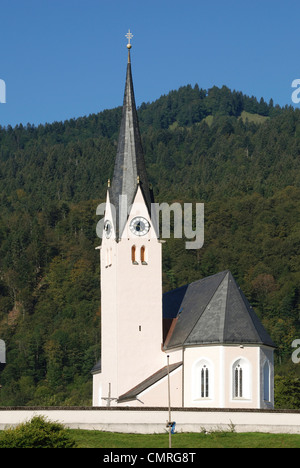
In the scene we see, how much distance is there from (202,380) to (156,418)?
6.54 metres

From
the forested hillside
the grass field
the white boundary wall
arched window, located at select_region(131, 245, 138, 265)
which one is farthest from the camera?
the forested hillside

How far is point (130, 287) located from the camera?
5638cm

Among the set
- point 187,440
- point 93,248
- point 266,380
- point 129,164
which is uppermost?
point 93,248

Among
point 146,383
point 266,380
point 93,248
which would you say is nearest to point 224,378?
point 266,380

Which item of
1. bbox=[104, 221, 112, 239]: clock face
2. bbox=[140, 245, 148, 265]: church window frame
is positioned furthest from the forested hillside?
bbox=[140, 245, 148, 265]: church window frame

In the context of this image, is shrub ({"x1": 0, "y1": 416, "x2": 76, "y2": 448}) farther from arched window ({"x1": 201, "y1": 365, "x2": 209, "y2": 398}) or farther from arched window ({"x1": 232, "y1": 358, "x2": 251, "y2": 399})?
arched window ({"x1": 232, "y1": 358, "x2": 251, "y2": 399})

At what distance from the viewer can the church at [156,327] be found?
5188cm

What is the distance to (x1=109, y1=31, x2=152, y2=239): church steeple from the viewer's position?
57.3 m

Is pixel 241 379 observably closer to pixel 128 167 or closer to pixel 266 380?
pixel 266 380

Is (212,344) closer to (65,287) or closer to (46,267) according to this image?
(65,287)

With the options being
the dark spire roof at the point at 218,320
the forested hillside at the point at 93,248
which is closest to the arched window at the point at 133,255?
the dark spire roof at the point at 218,320

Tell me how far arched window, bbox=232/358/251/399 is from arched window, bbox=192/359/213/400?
1193 mm

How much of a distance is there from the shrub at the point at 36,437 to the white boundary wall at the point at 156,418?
8.10m
